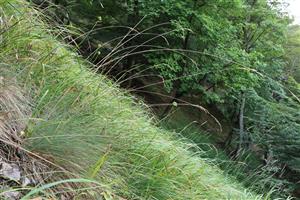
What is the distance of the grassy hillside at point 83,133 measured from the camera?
1672mm

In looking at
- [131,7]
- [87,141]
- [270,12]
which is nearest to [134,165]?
[87,141]

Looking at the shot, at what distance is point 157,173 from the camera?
1.95 metres

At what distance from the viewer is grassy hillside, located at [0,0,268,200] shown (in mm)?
1672

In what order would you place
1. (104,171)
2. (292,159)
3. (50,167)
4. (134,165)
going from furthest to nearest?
(292,159), (134,165), (104,171), (50,167)

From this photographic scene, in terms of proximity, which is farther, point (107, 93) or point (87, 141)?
point (107, 93)

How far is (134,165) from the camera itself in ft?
6.30

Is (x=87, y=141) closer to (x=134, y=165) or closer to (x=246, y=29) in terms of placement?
(x=134, y=165)

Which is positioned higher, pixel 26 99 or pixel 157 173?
pixel 26 99

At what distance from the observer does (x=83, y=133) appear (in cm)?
183

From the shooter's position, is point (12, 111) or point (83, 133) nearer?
point (12, 111)

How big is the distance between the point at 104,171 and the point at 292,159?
370 inches

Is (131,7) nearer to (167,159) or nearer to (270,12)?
(270,12)

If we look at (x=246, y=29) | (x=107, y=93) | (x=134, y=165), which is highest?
(x=107, y=93)

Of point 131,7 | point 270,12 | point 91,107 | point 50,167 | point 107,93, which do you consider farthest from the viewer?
point 270,12
